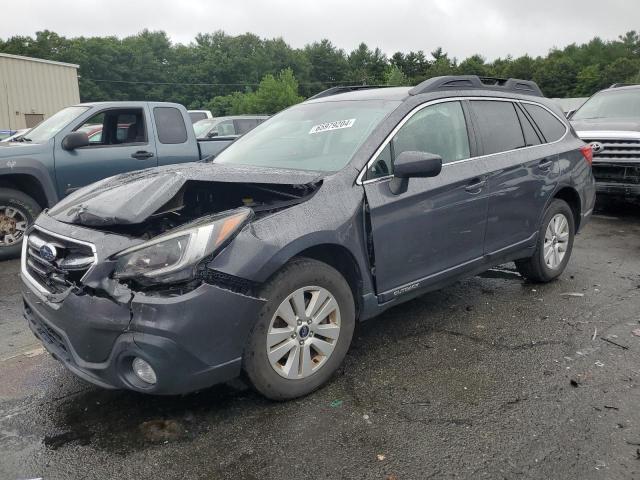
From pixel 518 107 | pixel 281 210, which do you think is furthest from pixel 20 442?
pixel 518 107

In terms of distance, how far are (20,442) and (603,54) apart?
97918mm

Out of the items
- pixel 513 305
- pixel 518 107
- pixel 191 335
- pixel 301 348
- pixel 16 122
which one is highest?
pixel 16 122

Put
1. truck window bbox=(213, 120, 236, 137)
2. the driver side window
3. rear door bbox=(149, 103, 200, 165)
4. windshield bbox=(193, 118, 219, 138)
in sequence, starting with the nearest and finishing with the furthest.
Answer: the driver side window < rear door bbox=(149, 103, 200, 165) < truck window bbox=(213, 120, 236, 137) < windshield bbox=(193, 118, 219, 138)

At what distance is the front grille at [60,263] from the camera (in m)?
2.70

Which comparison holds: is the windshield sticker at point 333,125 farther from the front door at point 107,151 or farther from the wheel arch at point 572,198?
the front door at point 107,151

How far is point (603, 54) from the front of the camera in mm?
84250

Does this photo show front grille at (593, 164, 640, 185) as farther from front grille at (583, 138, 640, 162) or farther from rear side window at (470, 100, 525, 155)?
rear side window at (470, 100, 525, 155)

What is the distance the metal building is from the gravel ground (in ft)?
86.4

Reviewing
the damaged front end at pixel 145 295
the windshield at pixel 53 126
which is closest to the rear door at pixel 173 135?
the windshield at pixel 53 126

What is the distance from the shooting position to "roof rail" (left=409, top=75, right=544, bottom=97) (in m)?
3.95

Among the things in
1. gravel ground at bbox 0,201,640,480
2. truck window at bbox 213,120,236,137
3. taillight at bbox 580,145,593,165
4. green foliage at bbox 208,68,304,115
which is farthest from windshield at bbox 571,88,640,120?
green foliage at bbox 208,68,304,115

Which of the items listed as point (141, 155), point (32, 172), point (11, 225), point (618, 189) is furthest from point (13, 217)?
point (618, 189)

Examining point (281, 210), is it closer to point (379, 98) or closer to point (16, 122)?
point (379, 98)

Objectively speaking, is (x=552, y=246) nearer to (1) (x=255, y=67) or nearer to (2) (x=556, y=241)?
(2) (x=556, y=241)
